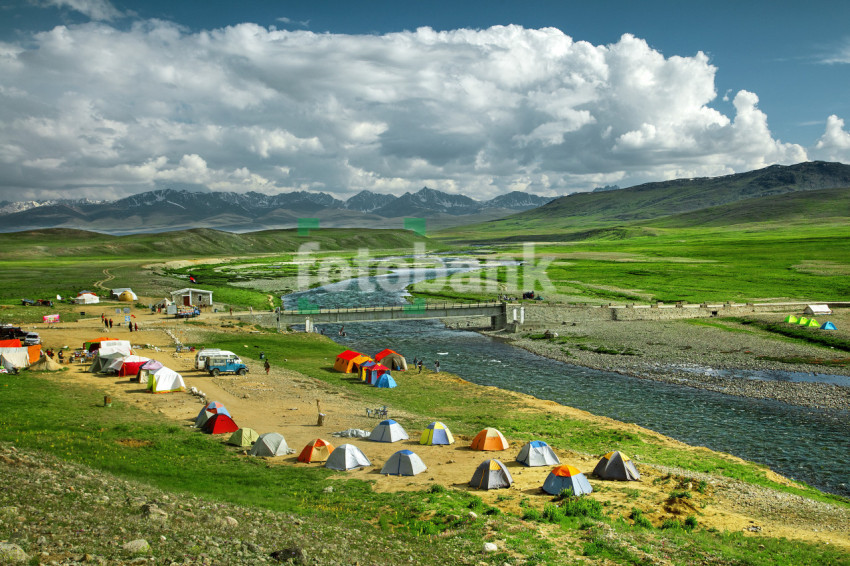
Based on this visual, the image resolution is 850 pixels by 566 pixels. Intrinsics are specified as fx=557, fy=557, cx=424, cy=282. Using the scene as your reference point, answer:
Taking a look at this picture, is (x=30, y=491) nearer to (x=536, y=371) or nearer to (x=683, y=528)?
(x=683, y=528)

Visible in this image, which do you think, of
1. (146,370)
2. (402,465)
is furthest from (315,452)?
(146,370)

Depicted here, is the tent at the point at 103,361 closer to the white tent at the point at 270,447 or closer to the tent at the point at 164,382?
the tent at the point at 164,382

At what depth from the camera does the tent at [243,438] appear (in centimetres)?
3106

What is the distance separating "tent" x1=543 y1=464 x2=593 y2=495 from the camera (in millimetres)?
25625

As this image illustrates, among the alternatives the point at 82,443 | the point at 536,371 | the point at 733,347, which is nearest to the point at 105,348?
the point at 82,443

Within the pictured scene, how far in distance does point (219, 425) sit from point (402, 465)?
1249cm

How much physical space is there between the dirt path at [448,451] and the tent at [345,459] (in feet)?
1.61

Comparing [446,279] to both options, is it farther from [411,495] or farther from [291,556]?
[291,556]

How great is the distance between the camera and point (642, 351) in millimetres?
70375

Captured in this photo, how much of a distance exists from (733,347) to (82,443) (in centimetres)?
7096

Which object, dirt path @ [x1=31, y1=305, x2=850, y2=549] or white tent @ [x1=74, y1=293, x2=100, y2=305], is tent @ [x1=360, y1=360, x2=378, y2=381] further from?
white tent @ [x1=74, y1=293, x2=100, y2=305]

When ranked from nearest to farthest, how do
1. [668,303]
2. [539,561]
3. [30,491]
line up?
[30,491]
[539,561]
[668,303]

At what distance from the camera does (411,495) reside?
25000 mm

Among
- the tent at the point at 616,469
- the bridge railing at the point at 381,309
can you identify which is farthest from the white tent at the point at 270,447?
the bridge railing at the point at 381,309
